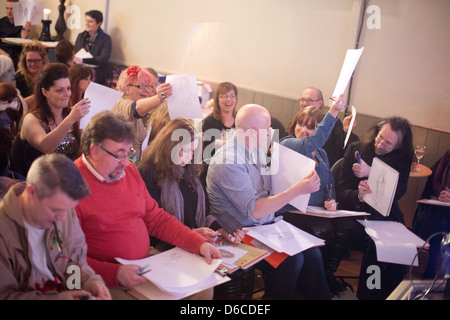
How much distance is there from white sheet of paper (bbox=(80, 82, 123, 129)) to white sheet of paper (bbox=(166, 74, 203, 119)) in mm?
338

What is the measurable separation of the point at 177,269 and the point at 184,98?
4.06 ft

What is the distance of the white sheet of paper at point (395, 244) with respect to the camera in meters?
2.67

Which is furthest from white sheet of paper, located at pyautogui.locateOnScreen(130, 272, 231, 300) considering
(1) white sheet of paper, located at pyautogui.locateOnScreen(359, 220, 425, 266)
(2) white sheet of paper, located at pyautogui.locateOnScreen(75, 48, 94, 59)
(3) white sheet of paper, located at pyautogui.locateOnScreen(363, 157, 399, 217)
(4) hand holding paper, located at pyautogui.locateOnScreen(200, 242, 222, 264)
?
(2) white sheet of paper, located at pyautogui.locateOnScreen(75, 48, 94, 59)

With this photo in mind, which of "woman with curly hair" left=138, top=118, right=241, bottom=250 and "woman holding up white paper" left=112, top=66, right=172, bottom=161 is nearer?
"woman with curly hair" left=138, top=118, right=241, bottom=250

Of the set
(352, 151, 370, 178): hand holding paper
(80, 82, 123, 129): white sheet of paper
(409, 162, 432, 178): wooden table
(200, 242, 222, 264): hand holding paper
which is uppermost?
(80, 82, 123, 129): white sheet of paper

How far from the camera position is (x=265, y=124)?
271cm

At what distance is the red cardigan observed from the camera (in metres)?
1.88

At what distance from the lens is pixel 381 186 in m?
2.92

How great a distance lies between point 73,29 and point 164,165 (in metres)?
6.58

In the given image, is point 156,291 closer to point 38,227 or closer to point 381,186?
point 38,227

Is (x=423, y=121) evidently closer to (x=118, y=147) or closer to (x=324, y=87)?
(x=324, y=87)

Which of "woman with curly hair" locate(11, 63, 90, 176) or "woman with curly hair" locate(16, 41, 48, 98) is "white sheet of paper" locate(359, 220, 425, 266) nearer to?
"woman with curly hair" locate(11, 63, 90, 176)

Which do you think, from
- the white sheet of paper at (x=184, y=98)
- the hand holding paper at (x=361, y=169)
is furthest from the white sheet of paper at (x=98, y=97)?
the hand holding paper at (x=361, y=169)

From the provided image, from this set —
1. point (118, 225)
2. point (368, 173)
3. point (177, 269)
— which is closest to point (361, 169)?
point (368, 173)
